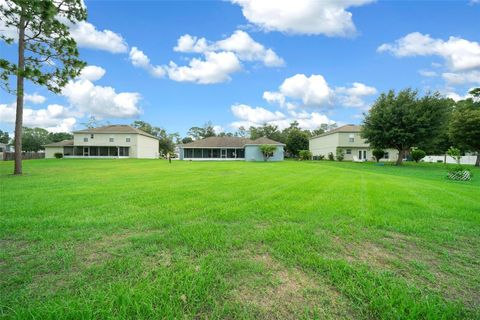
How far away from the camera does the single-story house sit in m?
39.0

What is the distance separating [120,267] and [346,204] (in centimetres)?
517

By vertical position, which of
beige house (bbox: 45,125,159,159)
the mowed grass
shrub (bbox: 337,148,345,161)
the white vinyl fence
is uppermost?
beige house (bbox: 45,125,159,159)

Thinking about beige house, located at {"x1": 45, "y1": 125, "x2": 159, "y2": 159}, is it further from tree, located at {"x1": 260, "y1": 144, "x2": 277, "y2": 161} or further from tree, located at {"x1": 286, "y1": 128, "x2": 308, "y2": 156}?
tree, located at {"x1": 286, "y1": 128, "x2": 308, "y2": 156}

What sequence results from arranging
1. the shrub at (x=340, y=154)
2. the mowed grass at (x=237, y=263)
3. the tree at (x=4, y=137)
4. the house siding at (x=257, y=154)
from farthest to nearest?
the tree at (x=4, y=137) < the house siding at (x=257, y=154) < the shrub at (x=340, y=154) < the mowed grass at (x=237, y=263)

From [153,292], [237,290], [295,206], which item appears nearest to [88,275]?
[153,292]

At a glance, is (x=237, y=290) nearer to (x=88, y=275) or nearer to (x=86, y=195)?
(x=88, y=275)

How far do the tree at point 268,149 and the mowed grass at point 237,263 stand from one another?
31.6m

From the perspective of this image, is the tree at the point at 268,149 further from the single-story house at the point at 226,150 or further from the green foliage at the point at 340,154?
the green foliage at the point at 340,154

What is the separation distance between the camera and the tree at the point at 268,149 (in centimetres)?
3684

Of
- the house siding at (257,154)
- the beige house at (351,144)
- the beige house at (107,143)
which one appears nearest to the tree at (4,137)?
the beige house at (107,143)

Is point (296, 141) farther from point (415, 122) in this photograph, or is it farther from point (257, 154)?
point (415, 122)

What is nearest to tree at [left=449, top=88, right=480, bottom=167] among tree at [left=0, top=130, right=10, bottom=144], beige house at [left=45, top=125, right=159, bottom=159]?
beige house at [left=45, top=125, right=159, bottom=159]

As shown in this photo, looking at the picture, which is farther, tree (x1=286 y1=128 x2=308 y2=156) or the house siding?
tree (x1=286 y1=128 x2=308 y2=156)

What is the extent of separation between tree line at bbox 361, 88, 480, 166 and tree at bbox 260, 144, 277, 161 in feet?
43.9
